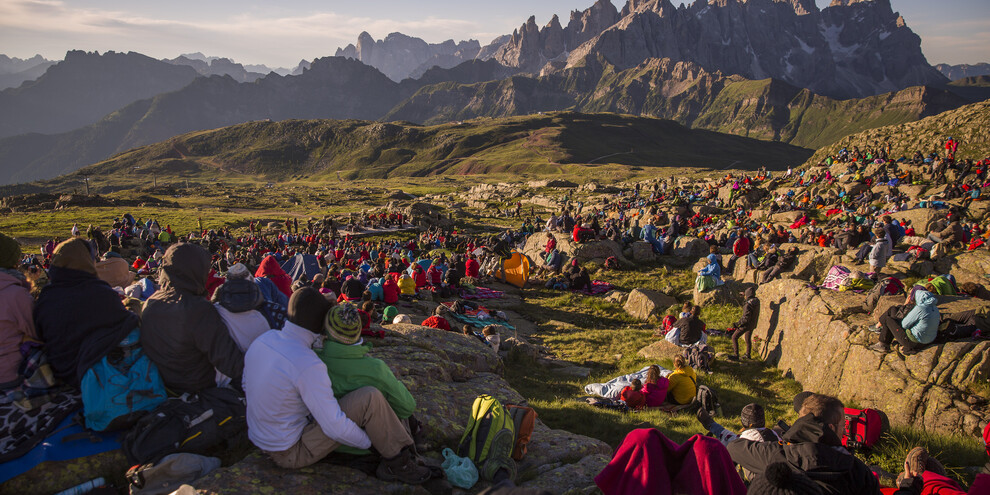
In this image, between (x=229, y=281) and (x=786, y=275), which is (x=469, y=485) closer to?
(x=229, y=281)

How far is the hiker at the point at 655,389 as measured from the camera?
10.9m

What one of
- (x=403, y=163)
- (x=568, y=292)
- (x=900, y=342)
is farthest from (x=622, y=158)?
(x=900, y=342)

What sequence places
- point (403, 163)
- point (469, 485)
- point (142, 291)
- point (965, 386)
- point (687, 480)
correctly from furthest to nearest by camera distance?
point (403, 163) → point (142, 291) → point (965, 386) → point (469, 485) → point (687, 480)

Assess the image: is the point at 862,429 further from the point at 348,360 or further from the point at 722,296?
the point at 722,296

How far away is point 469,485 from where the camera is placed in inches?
240

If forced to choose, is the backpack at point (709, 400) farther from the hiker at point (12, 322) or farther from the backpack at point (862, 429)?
the hiker at point (12, 322)

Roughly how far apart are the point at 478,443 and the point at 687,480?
269cm

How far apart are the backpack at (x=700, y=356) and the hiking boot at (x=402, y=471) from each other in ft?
34.1

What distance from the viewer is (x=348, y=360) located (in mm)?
5832

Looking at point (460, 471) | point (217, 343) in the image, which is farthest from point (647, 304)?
point (217, 343)

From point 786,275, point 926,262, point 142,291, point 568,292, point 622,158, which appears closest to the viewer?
point 142,291

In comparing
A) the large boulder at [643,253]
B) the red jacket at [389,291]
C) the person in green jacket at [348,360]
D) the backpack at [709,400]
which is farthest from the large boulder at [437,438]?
the large boulder at [643,253]

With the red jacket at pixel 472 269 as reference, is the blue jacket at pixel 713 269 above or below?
above

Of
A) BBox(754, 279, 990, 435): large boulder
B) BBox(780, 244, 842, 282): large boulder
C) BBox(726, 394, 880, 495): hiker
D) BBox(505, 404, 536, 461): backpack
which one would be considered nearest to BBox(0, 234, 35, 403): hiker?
BBox(505, 404, 536, 461): backpack
